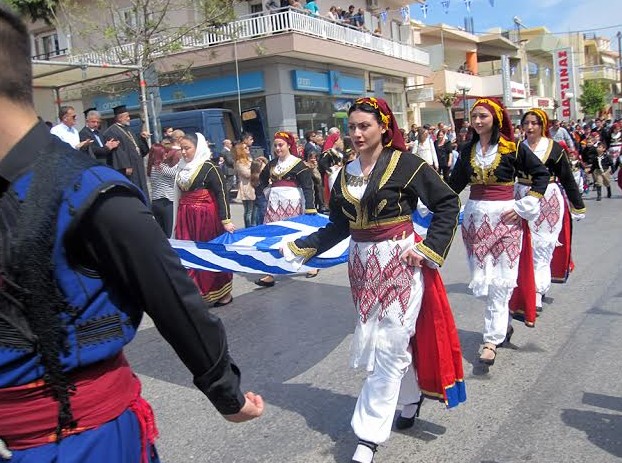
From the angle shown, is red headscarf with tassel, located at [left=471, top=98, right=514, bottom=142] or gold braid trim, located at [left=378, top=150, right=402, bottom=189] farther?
red headscarf with tassel, located at [left=471, top=98, right=514, bottom=142]

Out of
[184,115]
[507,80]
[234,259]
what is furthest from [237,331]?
[507,80]

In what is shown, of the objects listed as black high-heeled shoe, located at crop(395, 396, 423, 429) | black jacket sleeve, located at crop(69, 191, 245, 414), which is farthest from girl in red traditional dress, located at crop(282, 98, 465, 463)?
black jacket sleeve, located at crop(69, 191, 245, 414)

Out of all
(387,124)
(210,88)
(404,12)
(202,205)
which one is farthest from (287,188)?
(404,12)

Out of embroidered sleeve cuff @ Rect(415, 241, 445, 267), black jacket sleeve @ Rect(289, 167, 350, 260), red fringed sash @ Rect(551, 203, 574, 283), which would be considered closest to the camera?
embroidered sleeve cuff @ Rect(415, 241, 445, 267)

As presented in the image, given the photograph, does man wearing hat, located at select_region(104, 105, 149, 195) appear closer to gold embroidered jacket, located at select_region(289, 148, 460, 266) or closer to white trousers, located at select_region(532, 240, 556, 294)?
white trousers, located at select_region(532, 240, 556, 294)

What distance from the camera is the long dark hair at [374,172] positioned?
11.5 feet

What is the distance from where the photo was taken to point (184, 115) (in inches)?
607

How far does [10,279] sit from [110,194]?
29 centimetres

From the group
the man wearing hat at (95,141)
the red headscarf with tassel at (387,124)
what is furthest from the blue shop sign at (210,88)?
the red headscarf with tassel at (387,124)

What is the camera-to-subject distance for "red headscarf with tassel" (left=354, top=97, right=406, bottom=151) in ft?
11.8

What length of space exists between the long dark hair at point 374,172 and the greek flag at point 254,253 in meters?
1.19

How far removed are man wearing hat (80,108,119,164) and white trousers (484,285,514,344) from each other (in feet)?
20.6

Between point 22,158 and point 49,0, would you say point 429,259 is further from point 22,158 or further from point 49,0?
point 49,0

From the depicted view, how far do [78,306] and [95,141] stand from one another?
8.52 metres
